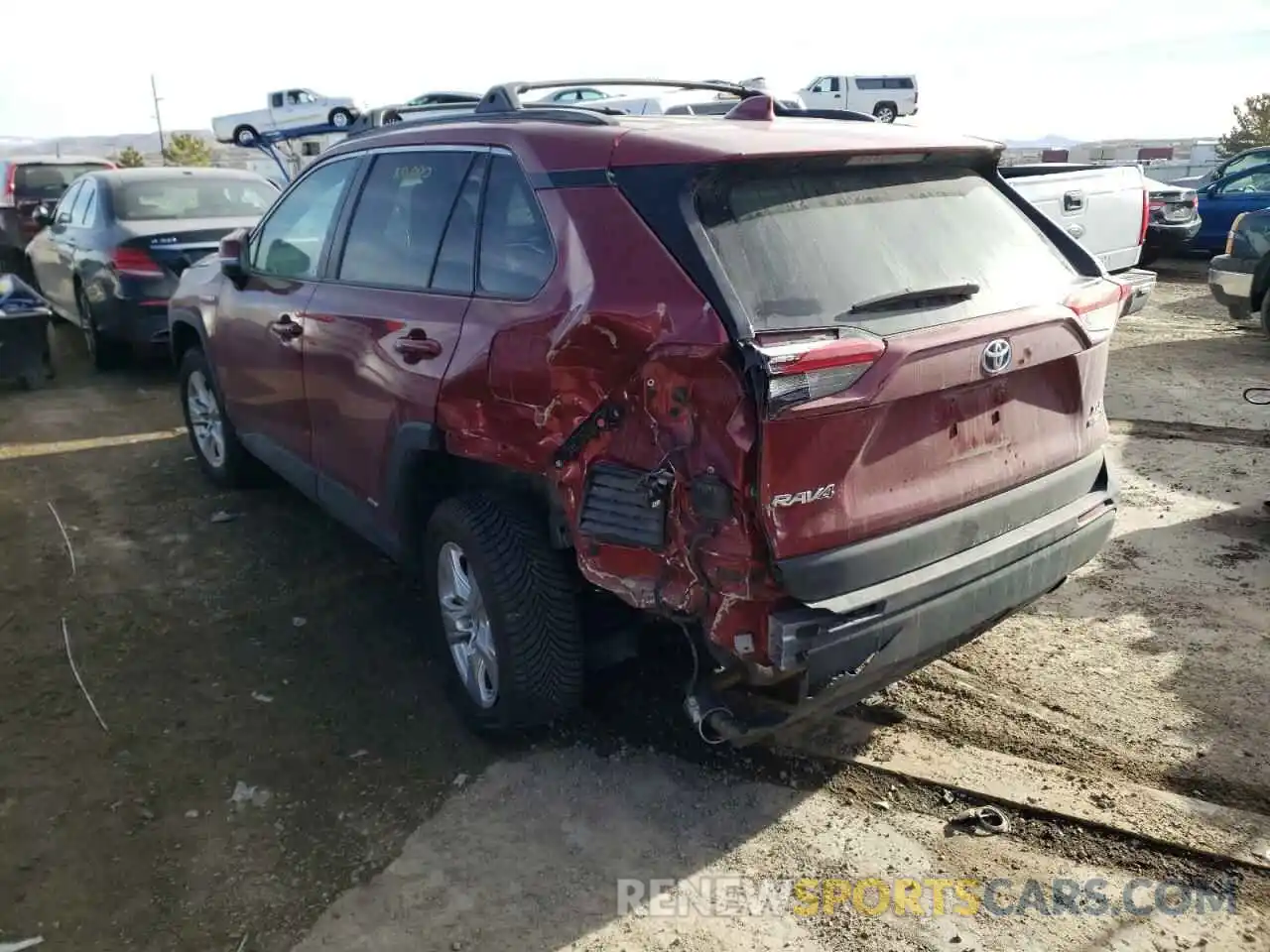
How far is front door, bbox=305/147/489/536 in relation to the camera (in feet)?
11.3

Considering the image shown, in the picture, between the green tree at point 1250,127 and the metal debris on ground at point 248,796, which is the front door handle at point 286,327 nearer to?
the metal debris on ground at point 248,796

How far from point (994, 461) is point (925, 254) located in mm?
625

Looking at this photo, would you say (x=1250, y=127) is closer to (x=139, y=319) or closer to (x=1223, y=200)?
(x=1223, y=200)

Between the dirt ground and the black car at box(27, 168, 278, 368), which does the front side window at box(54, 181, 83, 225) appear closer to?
the black car at box(27, 168, 278, 368)

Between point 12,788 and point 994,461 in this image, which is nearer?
point 994,461

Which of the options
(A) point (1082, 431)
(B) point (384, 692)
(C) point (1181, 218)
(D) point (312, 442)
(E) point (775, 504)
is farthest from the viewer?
(C) point (1181, 218)

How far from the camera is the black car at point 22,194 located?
42.4 ft

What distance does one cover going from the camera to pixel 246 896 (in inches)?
113

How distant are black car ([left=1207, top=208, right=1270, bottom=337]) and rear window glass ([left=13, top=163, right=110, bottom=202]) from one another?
493 inches

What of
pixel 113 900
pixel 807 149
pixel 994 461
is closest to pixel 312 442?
pixel 113 900

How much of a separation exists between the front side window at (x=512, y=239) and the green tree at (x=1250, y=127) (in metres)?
32.8

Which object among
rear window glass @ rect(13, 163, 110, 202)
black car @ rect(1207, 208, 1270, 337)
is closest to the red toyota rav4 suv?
black car @ rect(1207, 208, 1270, 337)

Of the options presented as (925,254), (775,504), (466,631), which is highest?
(925,254)

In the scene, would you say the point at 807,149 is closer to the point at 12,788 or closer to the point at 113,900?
the point at 113,900
